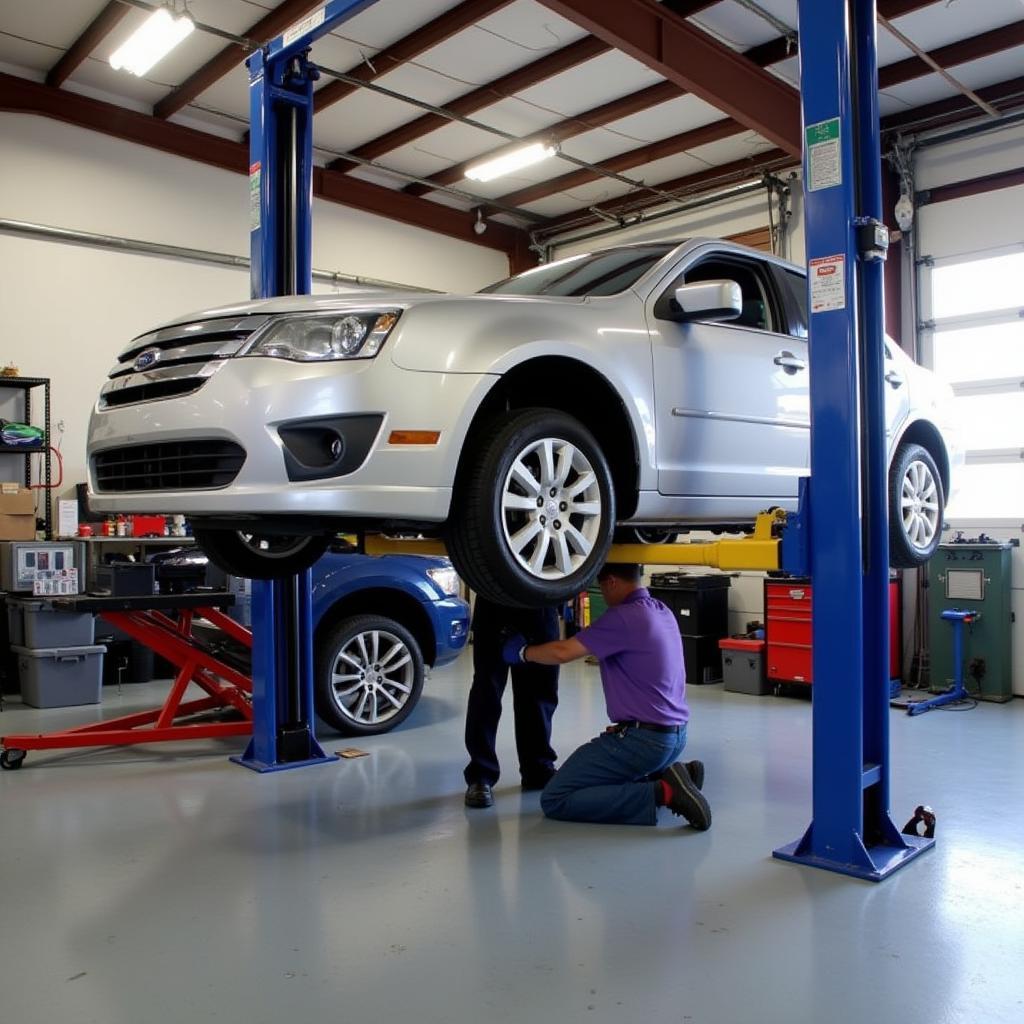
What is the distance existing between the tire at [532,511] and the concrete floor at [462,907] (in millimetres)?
1003

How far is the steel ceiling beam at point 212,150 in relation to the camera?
25.5 ft

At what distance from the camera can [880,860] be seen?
11.1ft

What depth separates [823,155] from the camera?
3.38m

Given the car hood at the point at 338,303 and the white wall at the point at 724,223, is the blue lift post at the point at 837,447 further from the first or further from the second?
the white wall at the point at 724,223

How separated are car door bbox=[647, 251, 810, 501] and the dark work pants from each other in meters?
1.06

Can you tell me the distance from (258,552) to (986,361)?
5.99 meters

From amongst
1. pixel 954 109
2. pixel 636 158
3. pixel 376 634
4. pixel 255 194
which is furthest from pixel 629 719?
pixel 636 158

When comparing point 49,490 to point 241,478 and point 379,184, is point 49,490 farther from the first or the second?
point 241,478

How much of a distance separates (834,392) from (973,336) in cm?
499

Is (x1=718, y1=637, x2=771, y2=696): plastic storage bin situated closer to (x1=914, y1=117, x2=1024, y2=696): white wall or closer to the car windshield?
(x1=914, y1=117, x2=1024, y2=696): white wall

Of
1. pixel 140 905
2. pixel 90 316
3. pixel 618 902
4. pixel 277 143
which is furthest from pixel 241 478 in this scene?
pixel 90 316

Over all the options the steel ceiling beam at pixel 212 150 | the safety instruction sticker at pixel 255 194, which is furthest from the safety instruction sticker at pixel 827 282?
the steel ceiling beam at pixel 212 150

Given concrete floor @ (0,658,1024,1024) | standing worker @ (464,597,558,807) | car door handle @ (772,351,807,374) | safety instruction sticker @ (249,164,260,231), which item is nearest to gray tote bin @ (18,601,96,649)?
concrete floor @ (0,658,1024,1024)

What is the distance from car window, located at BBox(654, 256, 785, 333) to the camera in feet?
13.1
